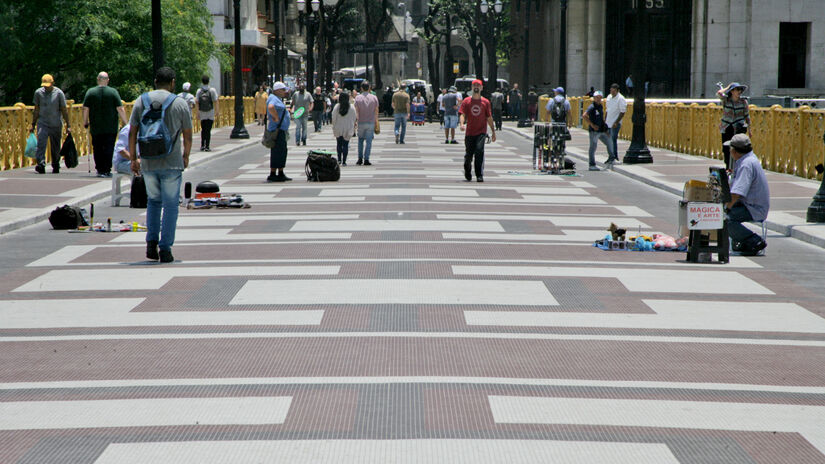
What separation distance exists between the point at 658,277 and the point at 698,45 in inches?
1736

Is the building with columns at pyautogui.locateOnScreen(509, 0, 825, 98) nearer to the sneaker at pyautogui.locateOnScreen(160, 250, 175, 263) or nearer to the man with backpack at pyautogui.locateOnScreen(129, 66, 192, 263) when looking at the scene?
the man with backpack at pyautogui.locateOnScreen(129, 66, 192, 263)

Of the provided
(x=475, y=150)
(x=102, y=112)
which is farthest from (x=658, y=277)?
(x=102, y=112)

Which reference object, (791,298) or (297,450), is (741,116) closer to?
(791,298)

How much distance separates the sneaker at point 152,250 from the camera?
11.8m

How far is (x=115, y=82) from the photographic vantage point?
40469mm

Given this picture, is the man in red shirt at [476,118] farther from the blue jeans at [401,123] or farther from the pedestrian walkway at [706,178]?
the blue jeans at [401,123]

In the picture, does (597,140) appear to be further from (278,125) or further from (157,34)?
(157,34)

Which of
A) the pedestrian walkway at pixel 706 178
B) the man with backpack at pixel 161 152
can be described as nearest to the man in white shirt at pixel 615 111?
the pedestrian walkway at pixel 706 178

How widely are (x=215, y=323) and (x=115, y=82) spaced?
3351cm

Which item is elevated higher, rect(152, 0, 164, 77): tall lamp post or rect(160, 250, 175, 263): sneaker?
rect(152, 0, 164, 77): tall lamp post

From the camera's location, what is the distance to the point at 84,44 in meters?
37.9

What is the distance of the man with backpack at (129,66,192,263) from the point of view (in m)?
11.5

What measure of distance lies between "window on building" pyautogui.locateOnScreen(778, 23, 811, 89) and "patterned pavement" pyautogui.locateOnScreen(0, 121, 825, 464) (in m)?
39.9

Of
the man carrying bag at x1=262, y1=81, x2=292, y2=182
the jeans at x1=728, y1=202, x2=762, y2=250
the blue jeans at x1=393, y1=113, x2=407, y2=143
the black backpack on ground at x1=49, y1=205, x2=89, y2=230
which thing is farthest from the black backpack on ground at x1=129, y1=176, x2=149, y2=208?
the blue jeans at x1=393, y1=113, x2=407, y2=143
